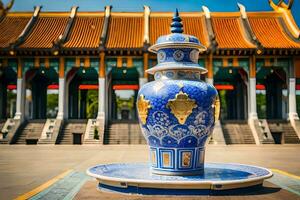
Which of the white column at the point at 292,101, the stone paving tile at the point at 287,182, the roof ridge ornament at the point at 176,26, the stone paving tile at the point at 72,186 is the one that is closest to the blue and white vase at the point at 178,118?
the roof ridge ornament at the point at 176,26

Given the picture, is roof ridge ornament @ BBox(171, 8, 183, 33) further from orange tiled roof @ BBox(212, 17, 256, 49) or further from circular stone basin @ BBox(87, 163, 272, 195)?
orange tiled roof @ BBox(212, 17, 256, 49)

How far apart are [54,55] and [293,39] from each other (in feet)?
53.9

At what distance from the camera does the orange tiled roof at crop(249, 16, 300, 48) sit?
24.9 metres

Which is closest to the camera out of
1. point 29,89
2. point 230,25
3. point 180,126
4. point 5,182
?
point 180,126

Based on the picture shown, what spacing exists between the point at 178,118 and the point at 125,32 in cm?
2096

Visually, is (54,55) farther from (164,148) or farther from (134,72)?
(164,148)

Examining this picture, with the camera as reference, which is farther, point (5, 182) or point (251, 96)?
point (251, 96)

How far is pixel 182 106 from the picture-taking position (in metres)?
6.45

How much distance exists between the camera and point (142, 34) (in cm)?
2634

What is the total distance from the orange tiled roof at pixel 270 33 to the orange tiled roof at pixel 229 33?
3.47 feet

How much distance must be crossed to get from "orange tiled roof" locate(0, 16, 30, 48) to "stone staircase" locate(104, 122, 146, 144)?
29.5 ft

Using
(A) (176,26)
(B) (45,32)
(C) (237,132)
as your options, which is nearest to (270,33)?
(C) (237,132)

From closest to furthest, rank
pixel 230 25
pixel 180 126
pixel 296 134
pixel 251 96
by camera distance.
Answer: pixel 180 126
pixel 296 134
pixel 251 96
pixel 230 25

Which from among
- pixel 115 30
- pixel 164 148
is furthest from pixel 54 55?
pixel 164 148
